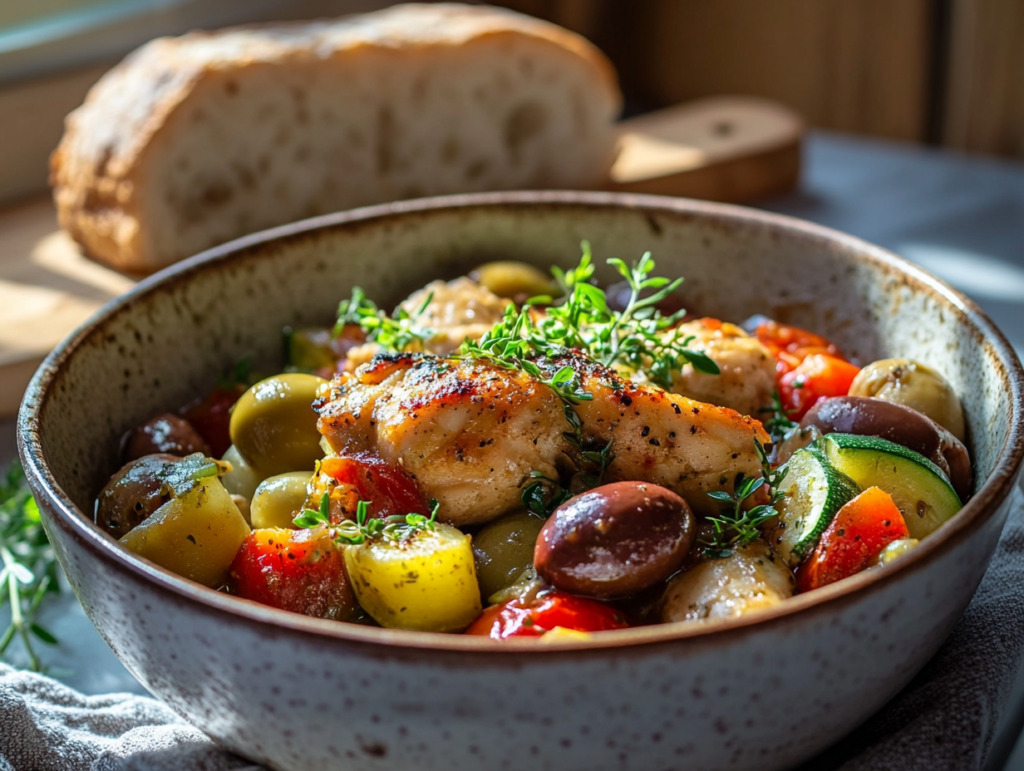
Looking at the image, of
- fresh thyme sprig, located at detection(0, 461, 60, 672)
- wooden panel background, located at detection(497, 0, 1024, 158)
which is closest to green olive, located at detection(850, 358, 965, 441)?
fresh thyme sprig, located at detection(0, 461, 60, 672)

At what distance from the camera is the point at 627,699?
106 cm

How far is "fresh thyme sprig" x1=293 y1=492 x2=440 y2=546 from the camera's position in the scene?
137 centimetres

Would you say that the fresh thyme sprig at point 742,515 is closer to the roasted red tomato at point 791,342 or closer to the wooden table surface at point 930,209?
the roasted red tomato at point 791,342

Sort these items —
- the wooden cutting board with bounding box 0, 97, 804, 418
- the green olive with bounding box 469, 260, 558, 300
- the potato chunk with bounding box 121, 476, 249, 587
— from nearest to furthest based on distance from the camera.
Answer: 1. the potato chunk with bounding box 121, 476, 249, 587
2. the green olive with bounding box 469, 260, 558, 300
3. the wooden cutting board with bounding box 0, 97, 804, 418

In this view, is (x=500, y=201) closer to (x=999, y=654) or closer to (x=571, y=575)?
(x=571, y=575)

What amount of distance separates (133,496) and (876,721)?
112cm

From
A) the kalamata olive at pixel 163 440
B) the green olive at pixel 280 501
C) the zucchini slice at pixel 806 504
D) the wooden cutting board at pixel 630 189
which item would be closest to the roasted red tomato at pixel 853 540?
the zucchini slice at pixel 806 504

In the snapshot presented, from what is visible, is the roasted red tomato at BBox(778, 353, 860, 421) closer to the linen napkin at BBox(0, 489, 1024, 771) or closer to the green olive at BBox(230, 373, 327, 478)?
the linen napkin at BBox(0, 489, 1024, 771)

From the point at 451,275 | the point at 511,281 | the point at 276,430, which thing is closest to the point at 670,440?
the point at 276,430

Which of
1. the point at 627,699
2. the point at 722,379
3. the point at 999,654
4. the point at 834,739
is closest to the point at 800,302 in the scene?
the point at 722,379

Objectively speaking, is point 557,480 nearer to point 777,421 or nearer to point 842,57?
point 777,421

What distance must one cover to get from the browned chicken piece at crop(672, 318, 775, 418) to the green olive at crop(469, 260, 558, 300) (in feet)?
1.63

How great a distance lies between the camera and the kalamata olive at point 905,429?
1.57 m

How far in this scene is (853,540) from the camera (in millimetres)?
1369
